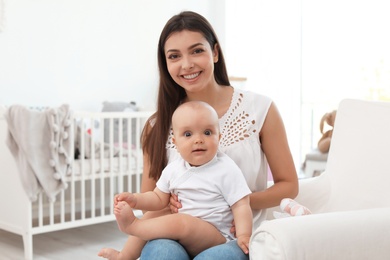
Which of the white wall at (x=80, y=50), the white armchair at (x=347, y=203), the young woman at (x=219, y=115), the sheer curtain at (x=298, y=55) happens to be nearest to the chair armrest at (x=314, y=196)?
the white armchair at (x=347, y=203)

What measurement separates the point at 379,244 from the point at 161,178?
593 millimetres

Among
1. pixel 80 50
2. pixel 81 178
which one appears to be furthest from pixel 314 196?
pixel 80 50

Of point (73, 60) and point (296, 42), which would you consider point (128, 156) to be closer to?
point (73, 60)

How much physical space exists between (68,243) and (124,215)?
89.9 inches

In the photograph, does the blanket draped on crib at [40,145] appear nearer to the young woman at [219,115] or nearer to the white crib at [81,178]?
the white crib at [81,178]

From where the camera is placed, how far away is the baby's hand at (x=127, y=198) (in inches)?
62.7

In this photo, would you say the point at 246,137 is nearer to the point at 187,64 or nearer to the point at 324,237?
the point at 187,64

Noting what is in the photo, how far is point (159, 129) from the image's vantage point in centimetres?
190

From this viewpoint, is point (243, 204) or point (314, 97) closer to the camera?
point (243, 204)

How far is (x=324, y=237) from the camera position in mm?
1424

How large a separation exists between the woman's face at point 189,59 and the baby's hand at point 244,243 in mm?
463

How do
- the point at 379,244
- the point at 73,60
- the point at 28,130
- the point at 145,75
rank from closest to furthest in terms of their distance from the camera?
the point at 379,244
the point at 28,130
the point at 73,60
the point at 145,75

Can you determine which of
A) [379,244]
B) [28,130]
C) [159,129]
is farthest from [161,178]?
[28,130]

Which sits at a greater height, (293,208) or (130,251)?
(293,208)
